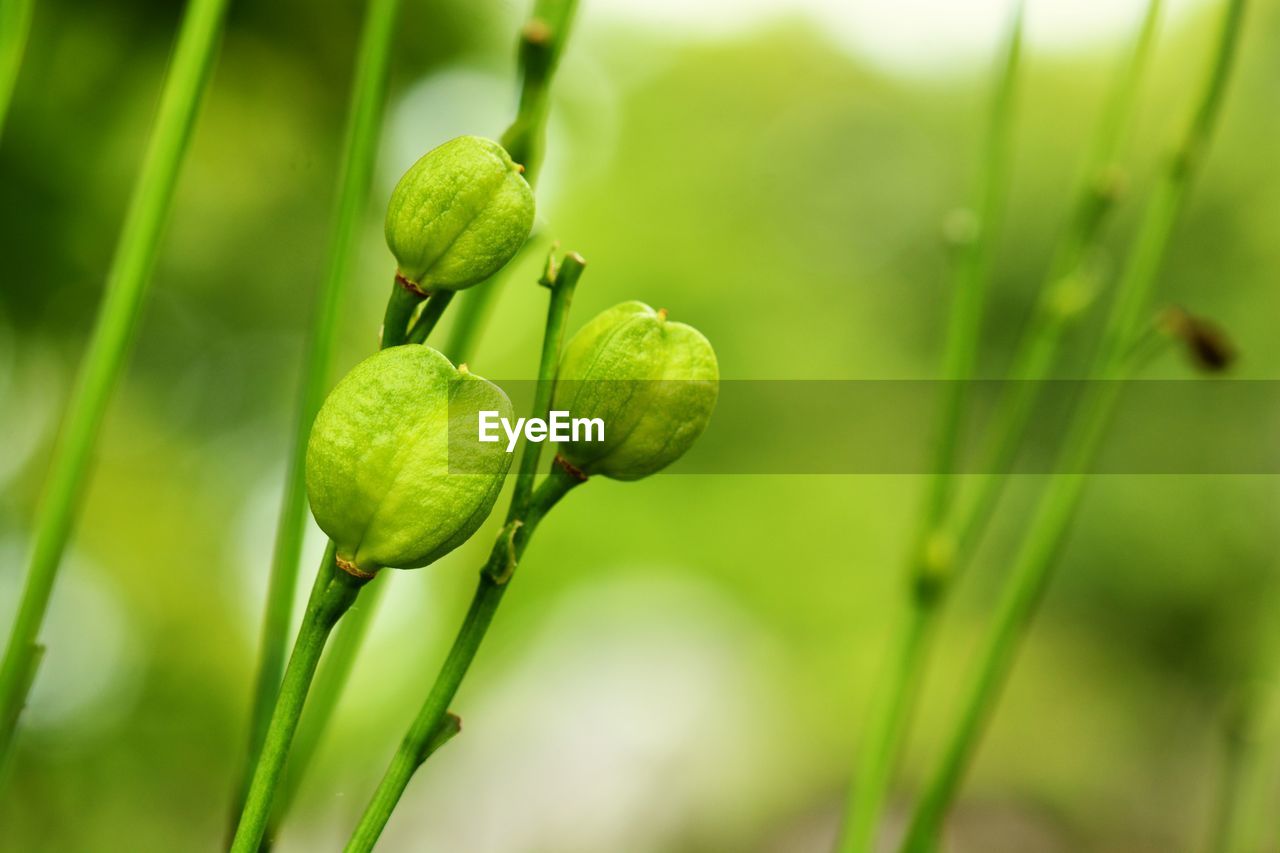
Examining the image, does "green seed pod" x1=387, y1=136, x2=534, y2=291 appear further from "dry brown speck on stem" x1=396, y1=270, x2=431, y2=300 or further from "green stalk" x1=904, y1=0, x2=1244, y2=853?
"green stalk" x1=904, y1=0, x2=1244, y2=853

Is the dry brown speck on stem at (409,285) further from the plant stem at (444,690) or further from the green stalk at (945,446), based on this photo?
the green stalk at (945,446)

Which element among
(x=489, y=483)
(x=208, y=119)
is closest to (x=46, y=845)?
(x=489, y=483)

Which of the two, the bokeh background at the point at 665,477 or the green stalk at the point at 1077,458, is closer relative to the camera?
the green stalk at the point at 1077,458

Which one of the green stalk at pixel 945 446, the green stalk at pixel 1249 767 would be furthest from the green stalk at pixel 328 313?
the green stalk at pixel 1249 767

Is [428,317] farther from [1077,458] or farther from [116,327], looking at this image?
[1077,458]

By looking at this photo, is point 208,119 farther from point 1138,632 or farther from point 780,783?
point 1138,632

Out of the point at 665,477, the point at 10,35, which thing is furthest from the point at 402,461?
the point at 665,477
